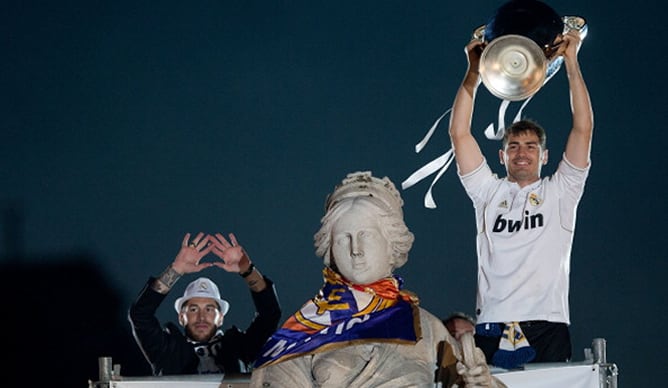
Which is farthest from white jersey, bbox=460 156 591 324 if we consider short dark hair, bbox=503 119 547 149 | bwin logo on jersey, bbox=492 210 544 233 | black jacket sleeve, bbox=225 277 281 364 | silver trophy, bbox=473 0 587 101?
black jacket sleeve, bbox=225 277 281 364

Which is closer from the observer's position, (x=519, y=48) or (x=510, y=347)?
(x=519, y=48)

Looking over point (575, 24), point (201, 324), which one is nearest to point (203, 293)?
point (201, 324)

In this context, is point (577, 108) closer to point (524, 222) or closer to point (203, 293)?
point (524, 222)

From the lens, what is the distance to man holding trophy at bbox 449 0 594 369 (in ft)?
15.0

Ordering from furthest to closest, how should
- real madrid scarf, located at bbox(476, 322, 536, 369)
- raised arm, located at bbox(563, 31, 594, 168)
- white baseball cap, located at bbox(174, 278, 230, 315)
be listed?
white baseball cap, located at bbox(174, 278, 230, 315)
raised arm, located at bbox(563, 31, 594, 168)
real madrid scarf, located at bbox(476, 322, 536, 369)

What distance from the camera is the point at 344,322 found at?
384 cm

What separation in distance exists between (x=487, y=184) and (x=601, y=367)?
30.8 inches

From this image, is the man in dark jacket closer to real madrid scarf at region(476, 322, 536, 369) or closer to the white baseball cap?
the white baseball cap

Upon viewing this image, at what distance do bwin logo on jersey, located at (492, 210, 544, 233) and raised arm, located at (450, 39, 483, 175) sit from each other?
0.80ft

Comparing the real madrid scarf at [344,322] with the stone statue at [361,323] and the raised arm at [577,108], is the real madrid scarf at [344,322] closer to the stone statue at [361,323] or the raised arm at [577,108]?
the stone statue at [361,323]

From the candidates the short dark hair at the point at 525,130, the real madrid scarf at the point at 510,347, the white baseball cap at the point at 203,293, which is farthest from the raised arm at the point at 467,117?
the white baseball cap at the point at 203,293

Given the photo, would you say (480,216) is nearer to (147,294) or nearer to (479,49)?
(479,49)

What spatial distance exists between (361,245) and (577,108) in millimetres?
1210

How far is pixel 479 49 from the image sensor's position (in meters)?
4.66
